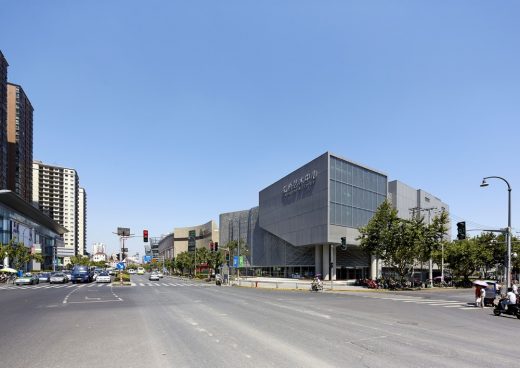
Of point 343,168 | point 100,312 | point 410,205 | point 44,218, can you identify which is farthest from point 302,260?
point 44,218

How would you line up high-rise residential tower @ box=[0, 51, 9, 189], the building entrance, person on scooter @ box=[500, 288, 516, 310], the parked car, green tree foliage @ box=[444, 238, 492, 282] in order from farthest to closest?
high-rise residential tower @ box=[0, 51, 9, 189], the building entrance, the parked car, green tree foliage @ box=[444, 238, 492, 282], person on scooter @ box=[500, 288, 516, 310]

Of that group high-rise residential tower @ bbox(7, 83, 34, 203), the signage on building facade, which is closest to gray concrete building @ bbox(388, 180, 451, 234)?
the signage on building facade

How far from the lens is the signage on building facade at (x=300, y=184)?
8062 cm

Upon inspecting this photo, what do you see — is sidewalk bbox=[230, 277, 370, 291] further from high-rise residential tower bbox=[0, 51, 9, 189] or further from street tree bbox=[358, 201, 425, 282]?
high-rise residential tower bbox=[0, 51, 9, 189]

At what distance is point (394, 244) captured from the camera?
51.8m

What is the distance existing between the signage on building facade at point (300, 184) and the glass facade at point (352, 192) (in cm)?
451

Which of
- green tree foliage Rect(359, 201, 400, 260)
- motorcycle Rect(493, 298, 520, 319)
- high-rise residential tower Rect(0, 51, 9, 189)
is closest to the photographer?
motorcycle Rect(493, 298, 520, 319)

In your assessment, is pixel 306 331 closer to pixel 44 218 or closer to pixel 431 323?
pixel 431 323

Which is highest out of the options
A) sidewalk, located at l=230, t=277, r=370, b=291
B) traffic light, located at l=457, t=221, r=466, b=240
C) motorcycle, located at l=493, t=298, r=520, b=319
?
traffic light, located at l=457, t=221, r=466, b=240

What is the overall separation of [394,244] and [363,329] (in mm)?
37628

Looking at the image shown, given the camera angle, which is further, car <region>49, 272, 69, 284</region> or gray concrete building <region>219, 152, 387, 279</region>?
gray concrete building <region>219, 152, 387, 279</region>

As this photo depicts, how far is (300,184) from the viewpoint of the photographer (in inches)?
3383

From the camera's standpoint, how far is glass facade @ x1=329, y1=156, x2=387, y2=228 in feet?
250

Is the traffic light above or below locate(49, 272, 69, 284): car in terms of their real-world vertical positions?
above
